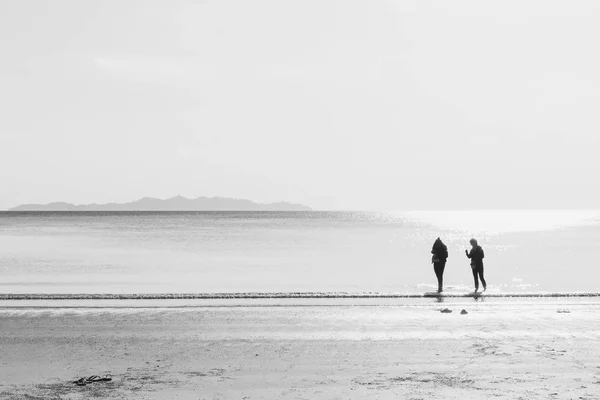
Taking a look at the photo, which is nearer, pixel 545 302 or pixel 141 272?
pixel 545 302

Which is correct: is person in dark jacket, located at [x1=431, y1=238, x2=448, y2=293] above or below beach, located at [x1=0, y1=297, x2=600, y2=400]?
above

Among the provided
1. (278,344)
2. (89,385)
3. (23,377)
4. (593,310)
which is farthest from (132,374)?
(593,310)

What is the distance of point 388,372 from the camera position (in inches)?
427

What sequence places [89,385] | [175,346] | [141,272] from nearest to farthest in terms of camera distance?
[89,385]
[175,346]
[141,272]

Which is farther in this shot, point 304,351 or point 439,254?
point 439,254

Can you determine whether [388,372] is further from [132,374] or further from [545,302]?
[545,302]

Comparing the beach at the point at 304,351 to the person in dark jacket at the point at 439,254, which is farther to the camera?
the person in dark jacket at the point at 439,254

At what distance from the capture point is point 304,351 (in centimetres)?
1270

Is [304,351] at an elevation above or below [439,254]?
below

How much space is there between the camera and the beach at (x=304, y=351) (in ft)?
32.1

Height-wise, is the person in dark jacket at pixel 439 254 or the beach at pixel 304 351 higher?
the person in dark jacket at pixel 439 254

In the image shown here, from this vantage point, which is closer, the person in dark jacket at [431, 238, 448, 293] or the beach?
the beach

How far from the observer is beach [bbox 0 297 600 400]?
9.80 metres

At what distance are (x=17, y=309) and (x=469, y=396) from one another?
47.6 feet
